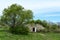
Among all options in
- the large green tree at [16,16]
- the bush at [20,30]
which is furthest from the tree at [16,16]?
the bush at [20,30]

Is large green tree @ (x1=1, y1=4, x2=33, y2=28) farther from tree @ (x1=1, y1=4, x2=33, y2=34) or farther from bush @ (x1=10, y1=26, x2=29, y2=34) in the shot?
bush @ (x1=10, y1=26, x2=29, y2=34)

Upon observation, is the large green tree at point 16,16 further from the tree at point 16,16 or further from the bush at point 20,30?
the bush at point 20,30

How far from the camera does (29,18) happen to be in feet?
193

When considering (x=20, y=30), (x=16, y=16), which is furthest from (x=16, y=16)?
(x=20, y=30)

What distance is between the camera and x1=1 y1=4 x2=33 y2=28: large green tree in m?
58.8

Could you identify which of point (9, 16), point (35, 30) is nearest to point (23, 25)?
point (9, 16)

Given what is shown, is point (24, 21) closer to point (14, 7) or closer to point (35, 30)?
point (14, 7)

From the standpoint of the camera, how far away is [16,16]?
60062mm

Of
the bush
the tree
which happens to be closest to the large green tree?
the tree

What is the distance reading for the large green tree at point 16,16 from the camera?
5875cm

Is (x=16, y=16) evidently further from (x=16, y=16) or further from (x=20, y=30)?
(x=20, y=30)

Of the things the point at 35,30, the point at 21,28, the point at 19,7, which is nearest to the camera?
the point at 21,28

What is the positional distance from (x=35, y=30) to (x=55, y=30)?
7.69m

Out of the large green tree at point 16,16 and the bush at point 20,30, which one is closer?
the bush at point 20,30
